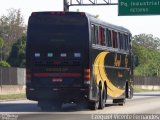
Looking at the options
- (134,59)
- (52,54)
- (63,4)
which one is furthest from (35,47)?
(63,4)

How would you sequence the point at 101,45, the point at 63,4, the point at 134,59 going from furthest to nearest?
the point at 63,4 < the point at 134,59 < the point at 101,45

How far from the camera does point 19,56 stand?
87.8m

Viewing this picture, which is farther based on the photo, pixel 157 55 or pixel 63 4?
pixel 157 55

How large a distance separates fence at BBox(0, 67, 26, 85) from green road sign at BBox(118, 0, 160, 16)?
35.2 feet

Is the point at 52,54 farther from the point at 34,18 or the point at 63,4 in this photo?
the point at 63,4

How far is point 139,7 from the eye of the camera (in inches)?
1855

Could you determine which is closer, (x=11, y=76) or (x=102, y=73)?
(x=102, y=73)

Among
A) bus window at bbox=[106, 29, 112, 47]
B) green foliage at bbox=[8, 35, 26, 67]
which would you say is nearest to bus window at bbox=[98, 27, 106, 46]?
bus window at bbox=[106, 29, 112, 47]

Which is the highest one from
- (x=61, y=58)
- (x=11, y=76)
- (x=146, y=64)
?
(x=61, y=58)

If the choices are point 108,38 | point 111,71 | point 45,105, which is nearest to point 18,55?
point 111,71

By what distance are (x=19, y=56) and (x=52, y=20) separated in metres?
60.8

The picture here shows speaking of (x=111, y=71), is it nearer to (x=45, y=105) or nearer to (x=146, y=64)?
(x=45, y=105)

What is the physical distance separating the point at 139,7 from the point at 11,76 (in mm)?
12449

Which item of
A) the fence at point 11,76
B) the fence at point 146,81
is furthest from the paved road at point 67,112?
the fence at point 146,81
